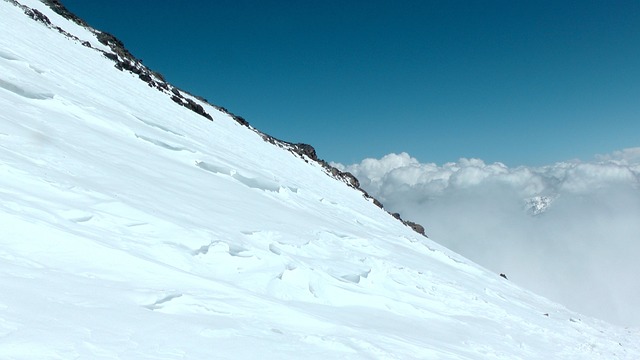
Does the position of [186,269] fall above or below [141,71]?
below

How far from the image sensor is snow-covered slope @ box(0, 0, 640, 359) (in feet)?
16.1

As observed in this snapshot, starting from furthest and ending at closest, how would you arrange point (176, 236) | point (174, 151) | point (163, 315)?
point (174, 151)
point (176, 236)
point (163, 315)

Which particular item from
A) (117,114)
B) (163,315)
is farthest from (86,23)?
(163,315)

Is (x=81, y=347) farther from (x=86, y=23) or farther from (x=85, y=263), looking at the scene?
(x=86, y=23)

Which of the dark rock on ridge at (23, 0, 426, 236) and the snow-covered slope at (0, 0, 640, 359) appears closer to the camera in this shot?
the snow-covered slope at (0, 0, 640, 359)

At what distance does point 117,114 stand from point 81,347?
14858 mm

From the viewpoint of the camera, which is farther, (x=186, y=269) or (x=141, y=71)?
(x=141, y=71)

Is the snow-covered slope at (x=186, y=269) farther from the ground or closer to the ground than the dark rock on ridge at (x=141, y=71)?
closer to the ground

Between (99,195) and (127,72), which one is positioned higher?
(127,72)

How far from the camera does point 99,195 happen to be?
837cm

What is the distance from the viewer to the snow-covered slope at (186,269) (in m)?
4.92

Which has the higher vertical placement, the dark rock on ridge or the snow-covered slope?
the dark rock on ridge

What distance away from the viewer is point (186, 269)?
7273 mm

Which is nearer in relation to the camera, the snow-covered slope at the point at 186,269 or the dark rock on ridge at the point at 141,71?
the snow-covered slope at the point at 186,269
